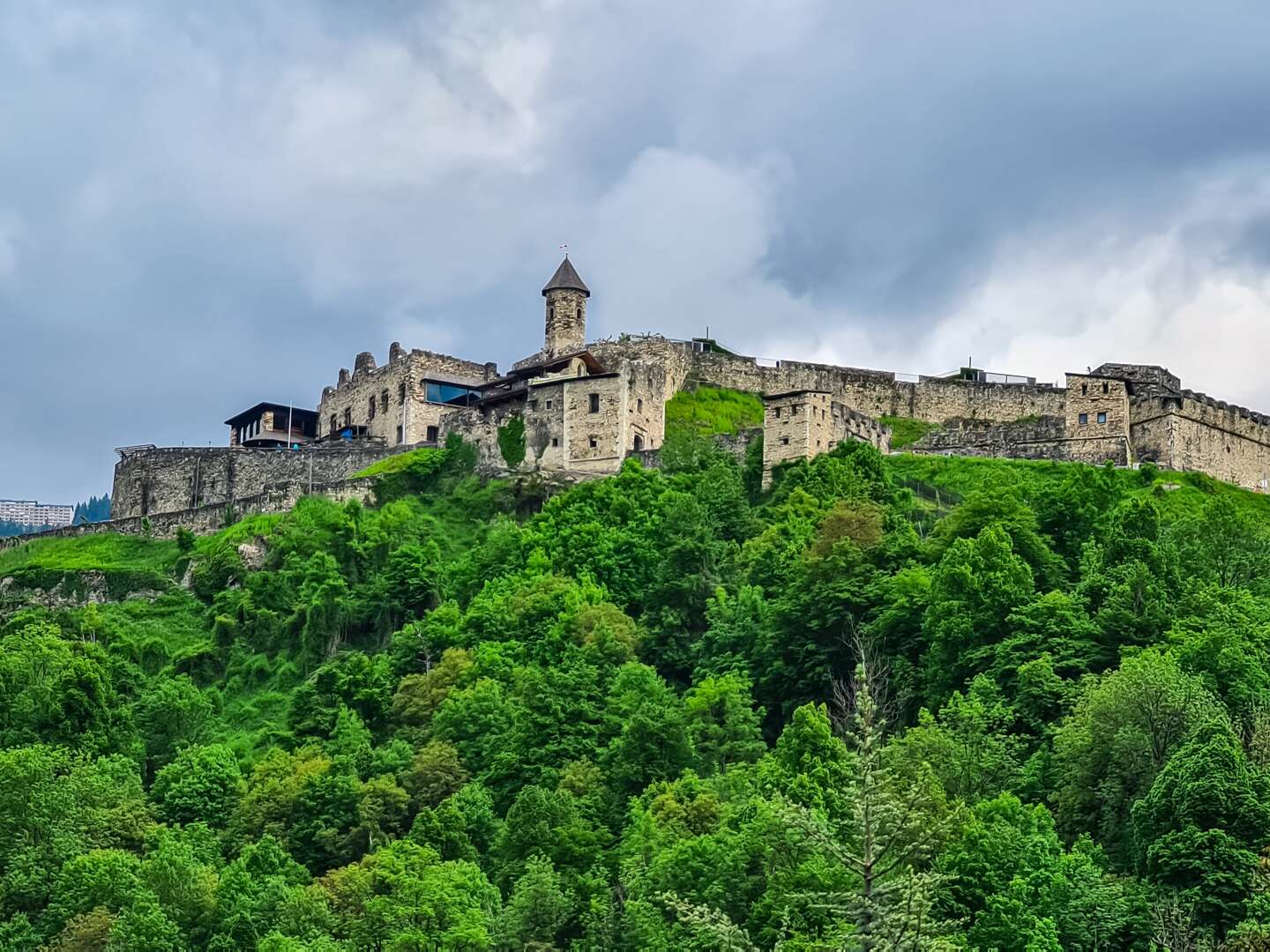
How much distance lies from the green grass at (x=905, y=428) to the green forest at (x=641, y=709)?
5854 millimetres

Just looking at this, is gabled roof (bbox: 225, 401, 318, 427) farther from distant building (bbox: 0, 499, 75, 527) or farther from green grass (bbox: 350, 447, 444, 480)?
distant building (bbox: 0, 499, 75, 527)

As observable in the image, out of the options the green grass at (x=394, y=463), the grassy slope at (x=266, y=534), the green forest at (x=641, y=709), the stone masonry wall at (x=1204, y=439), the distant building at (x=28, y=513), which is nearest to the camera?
the green forest at (x=641, y=709)

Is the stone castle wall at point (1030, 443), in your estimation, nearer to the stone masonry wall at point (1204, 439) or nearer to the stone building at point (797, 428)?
the stone masonry wall at point (1204, 439)

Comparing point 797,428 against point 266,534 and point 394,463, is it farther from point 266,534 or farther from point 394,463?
point 266,534

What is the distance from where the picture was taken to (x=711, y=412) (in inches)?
3410

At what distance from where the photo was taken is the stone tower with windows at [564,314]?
90.8 metres

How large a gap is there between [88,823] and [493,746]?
10818mm

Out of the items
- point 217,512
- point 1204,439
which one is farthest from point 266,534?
point 1204,439

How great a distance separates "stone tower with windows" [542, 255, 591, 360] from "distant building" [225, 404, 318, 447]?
449 inches

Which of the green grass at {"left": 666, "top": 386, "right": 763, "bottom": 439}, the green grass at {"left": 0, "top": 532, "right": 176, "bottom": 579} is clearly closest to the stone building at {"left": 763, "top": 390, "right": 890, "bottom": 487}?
the green grass at {"left": 666, "top": 386, "right": 763, "bottom": 439}

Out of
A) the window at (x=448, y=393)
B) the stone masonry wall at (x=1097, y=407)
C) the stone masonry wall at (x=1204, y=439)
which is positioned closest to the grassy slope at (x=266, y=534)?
the stone masonry wall at (x=1204, y=439)

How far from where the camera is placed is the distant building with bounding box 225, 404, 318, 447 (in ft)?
310

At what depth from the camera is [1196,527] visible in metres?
65.0

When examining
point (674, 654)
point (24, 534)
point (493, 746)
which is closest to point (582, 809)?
point (493, 746)
